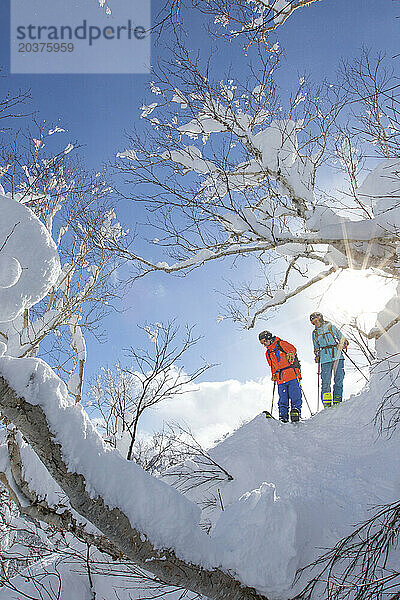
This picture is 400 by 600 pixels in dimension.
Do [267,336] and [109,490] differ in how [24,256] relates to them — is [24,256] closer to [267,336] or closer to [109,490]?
[109,490]

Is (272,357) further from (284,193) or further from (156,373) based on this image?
(284,193)

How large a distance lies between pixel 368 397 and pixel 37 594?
5023 mm

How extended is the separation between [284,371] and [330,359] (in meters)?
0.96

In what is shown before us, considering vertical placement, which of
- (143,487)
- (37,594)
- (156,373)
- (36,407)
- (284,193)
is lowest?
(37,594)

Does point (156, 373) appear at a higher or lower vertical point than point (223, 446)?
higher

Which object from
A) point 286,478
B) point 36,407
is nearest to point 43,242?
point 36,407

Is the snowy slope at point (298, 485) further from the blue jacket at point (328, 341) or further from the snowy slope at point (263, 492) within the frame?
the blue jacket at point (328, 341)

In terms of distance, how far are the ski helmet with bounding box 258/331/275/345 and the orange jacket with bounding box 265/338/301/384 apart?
0.08m

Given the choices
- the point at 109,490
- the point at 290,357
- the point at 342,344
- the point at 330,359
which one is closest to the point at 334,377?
the point at 330,359

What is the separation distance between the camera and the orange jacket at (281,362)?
6543 mm

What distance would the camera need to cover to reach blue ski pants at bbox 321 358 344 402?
22.1 feet

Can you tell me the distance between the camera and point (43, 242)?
2801 mm

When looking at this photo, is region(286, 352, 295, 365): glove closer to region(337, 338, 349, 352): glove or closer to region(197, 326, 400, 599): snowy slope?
region(337, 338, 349, 352): glove

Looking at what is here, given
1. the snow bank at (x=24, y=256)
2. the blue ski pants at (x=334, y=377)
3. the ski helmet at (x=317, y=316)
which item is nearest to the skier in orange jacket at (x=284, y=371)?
the blue ski pants at (x=334, y=377)
